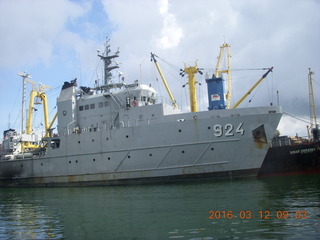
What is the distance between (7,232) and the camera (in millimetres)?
8352

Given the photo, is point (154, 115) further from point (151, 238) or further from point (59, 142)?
point (151, 238)

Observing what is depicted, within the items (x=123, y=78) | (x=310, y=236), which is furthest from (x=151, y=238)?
(x=123, y=78)

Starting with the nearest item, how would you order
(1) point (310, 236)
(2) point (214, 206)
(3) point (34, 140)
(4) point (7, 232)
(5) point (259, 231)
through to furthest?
1. (1) point (310, 236)
2. (5) point (259, 231)
3. (4) point (7, 232)
4. (2) point (214, 206)
5. (3) point (34, 140)

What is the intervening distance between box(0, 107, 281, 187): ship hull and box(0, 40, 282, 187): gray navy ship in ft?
0.19

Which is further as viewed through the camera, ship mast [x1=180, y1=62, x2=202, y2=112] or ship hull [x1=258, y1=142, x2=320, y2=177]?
ship mast [x1=180, y1=62, x2=202, y2=112]

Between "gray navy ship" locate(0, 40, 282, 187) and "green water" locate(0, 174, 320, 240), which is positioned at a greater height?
"gray navy ship" locate(0, 40, 282, 187)

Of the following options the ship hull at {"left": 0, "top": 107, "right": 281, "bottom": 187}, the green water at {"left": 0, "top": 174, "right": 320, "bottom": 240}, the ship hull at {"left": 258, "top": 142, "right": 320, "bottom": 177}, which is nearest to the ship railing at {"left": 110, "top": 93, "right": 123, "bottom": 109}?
the ship hull at {"left": 0, "top": 107, "right": 281, "bottom": 187}

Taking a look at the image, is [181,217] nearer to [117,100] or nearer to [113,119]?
[113,119]

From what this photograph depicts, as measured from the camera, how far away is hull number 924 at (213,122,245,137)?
56.7 ft

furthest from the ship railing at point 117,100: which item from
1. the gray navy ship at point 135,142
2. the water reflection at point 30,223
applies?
the water reflection at point 30,223

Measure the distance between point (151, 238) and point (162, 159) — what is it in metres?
11.2
